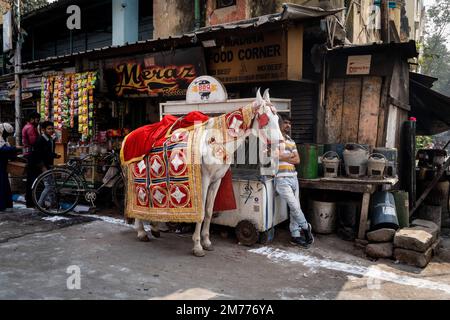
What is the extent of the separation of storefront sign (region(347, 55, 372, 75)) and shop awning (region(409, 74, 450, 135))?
2.39 metres

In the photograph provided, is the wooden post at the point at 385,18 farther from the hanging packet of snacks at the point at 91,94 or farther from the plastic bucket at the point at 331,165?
the hanging packet of snacks at the point at 91,94

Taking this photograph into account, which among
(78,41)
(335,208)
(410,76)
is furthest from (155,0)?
(335,208)

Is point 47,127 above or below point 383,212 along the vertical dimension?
above

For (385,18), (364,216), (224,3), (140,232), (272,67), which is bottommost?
(140,232)

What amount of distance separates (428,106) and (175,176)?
683cm

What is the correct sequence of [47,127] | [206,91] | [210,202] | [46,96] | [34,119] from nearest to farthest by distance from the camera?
1. [210,202]
2. [206,91]
3. [47,127]
4. [34,119]
5. [46,96]

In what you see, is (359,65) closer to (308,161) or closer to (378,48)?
(378,48)

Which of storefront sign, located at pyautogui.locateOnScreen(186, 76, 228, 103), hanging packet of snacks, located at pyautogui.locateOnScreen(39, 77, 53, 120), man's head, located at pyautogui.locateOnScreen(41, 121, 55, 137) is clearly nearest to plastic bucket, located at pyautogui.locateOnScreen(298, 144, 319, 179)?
storefront sign, located at pyautogui.locateOnScreen(186, 76, 228, 103)

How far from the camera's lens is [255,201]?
609cm

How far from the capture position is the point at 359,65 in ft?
23.9

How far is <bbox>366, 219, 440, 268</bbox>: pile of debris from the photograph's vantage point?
18.0 feet

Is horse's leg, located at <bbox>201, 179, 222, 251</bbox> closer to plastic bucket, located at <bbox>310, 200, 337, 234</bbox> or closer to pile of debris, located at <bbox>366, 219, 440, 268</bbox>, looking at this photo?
plastic bucket, located at <bbox>310, 200, 337, 234</bbox>

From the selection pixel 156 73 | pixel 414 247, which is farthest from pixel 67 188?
pixel 414 247
